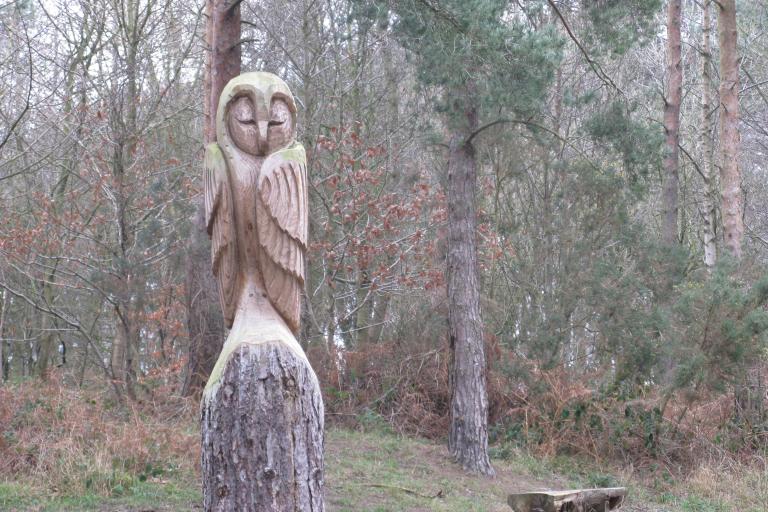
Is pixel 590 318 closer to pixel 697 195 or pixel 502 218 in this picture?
pixel 502 218

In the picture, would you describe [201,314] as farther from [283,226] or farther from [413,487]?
[283,226]

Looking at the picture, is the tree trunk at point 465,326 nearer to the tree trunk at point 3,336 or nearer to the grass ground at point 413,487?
the grass ground at point 413,487

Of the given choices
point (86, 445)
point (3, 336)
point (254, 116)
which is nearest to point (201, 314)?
point (86, 445)

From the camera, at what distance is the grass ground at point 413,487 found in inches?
302

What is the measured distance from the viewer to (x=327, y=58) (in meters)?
14.5

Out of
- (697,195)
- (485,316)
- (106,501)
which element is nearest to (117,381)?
(106,501)

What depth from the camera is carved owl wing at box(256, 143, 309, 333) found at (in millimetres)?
4820

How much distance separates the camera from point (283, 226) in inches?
190

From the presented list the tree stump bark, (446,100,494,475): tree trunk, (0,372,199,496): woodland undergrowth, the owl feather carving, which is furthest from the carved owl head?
(446,100,494,475): tree trunk

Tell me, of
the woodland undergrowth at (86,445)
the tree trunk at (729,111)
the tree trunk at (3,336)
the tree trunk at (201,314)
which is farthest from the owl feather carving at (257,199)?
the tree trunk at (3,336)

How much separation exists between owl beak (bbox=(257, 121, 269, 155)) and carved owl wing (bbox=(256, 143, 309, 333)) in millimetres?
97

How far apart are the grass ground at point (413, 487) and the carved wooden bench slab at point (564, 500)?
127 cm

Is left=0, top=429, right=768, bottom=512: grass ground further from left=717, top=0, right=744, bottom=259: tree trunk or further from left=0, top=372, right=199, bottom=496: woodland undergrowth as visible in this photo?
left=717, top=0, right=744, bottom=259: tree trunk

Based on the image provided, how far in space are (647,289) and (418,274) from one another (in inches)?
145
